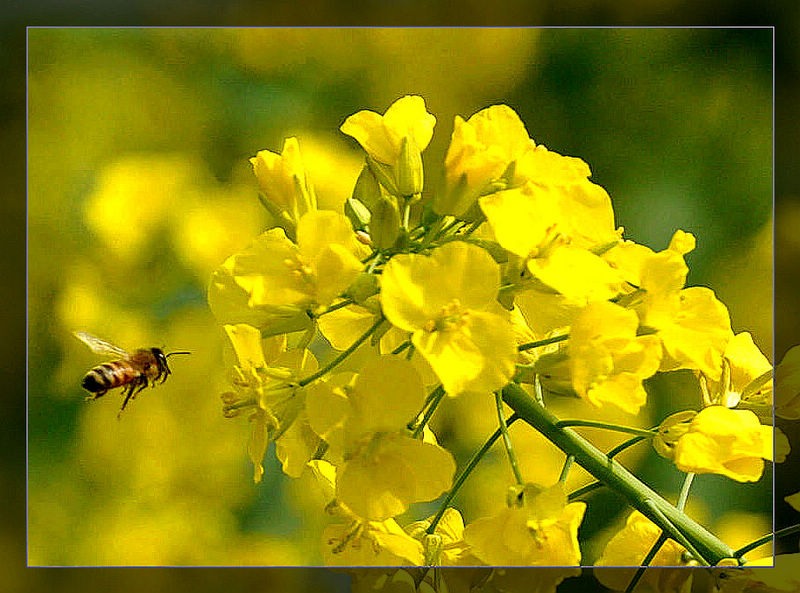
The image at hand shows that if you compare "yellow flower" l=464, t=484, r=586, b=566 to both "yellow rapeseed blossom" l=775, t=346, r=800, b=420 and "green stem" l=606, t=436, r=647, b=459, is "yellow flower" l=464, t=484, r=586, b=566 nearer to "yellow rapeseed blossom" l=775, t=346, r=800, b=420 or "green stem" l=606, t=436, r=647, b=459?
"green stem" l=606, t=436, r=647, b=459

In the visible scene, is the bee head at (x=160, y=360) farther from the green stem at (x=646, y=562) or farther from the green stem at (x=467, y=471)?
the green stem at (x=646, y=562)

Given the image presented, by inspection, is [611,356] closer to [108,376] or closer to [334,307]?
[334,307]

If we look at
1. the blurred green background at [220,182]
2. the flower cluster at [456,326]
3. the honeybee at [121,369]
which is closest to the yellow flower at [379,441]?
the flower cluster at [456,326]

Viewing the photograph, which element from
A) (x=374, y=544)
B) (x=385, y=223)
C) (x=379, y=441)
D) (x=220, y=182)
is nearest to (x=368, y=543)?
(x=374, y=544)

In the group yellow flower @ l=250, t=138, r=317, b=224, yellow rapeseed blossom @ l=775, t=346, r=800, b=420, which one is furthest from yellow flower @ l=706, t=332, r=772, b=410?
yellow flower @ l=250, t=138, r=317, b=224

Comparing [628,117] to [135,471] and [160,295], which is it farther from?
[135,471]
